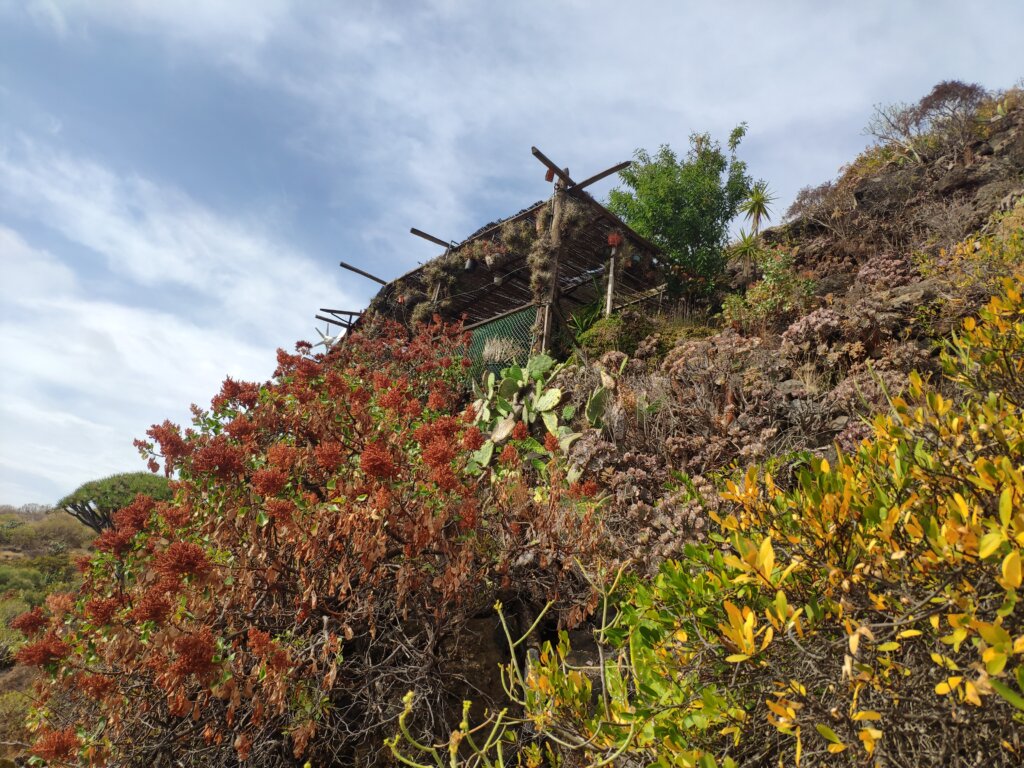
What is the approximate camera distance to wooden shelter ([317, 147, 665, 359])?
9.23 m

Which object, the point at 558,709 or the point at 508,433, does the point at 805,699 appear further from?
the point at 508,433

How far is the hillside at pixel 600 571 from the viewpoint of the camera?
1.21 m

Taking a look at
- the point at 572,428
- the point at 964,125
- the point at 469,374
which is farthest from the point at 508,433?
the point at 964,125

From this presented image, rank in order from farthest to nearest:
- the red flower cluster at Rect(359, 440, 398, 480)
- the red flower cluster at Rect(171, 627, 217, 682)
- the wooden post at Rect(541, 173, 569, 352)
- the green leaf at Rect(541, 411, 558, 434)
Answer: the wooden post at Rect(541, 173, 569, 352) < the green leaf at Rect(541, 411, 558, 434) < the red flower cluster at Rect(359, 440, 398, 480) < the red flower cluster at Rect(171, 627, 217, 682)

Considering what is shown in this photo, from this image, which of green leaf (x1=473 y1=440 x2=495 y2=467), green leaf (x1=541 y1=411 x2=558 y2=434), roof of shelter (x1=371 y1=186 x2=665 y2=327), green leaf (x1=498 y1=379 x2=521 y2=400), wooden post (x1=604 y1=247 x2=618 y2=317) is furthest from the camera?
roof of shelter (x1=371 y1=186 x2=665 y2=327)

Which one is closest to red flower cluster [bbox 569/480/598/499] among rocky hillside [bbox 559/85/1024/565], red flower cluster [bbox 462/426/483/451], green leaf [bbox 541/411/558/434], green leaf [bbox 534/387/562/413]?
rocky hillside [bbox 559/85/1024/565]

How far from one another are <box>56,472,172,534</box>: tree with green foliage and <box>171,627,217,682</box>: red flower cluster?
11843 millimetres

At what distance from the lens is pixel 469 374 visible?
28.4 feet

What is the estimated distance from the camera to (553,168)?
885 cm

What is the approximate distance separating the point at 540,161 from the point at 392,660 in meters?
7.73

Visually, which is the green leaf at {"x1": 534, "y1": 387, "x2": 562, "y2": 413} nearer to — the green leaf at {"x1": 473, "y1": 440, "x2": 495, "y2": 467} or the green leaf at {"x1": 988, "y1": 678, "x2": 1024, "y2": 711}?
the green leaf at {"x1": 473, "y1": 440, "x2": 495, "y2": 467}

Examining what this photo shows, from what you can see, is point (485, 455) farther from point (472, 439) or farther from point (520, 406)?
point (472, 439)

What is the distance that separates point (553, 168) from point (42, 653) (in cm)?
842

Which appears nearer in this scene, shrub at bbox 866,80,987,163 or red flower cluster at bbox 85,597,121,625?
red flower cluster at bbox 85,597,121,625
